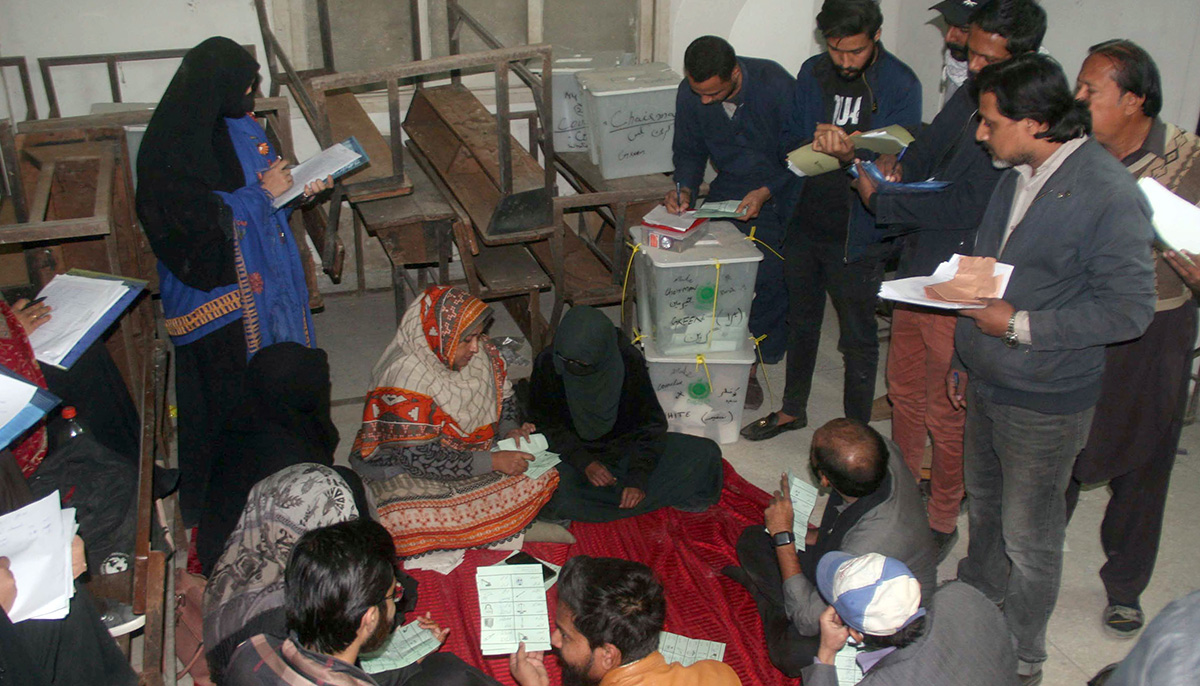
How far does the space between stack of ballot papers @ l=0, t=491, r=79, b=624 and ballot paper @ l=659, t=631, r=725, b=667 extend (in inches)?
69.5

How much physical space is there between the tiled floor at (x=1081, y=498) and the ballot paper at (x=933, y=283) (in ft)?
4.49

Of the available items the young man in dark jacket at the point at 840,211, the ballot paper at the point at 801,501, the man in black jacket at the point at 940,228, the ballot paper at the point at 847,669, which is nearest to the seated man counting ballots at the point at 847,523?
the ballot paper at the point at 847,669

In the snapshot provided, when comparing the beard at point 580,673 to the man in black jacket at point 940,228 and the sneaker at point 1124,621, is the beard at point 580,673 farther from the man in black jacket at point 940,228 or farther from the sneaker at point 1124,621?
the sneaker at point 1124,621

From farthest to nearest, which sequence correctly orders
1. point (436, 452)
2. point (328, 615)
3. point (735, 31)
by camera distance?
point (735, 31) → point (436, 452) → point (328, 615)

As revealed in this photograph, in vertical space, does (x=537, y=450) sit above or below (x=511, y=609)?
above

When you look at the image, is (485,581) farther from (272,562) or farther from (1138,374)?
(1138,374)

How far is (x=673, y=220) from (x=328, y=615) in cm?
252

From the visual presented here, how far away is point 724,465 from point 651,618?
2.02 metres

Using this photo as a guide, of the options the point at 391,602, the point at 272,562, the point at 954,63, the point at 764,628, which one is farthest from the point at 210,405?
the point at 954,63

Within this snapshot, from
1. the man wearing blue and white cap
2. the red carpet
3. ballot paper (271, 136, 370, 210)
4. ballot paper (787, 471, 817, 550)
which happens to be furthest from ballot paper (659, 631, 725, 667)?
ballot paper (271, 136, 370, 210)

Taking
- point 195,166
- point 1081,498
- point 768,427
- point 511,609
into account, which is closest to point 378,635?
point 511,609

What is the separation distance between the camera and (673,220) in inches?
158

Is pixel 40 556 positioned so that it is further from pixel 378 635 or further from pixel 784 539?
pixel 784 539

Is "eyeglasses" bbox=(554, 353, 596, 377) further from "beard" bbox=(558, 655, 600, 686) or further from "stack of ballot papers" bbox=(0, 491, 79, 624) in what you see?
"stack of ballot papers" bbox=(0, 491, 79, 624)
